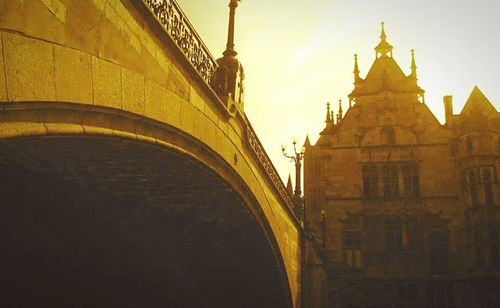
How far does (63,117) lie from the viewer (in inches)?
165

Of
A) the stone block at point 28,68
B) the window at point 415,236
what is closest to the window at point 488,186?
the window at point 415,236

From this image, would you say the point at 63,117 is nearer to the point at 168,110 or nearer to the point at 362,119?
the point at 168,110

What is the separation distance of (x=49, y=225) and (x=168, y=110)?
653 cm

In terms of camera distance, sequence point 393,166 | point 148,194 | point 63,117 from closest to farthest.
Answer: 1. point 63,117
2. point 148,194
3. point 393,166

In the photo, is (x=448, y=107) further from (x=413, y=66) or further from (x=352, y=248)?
(x=352, y=248)

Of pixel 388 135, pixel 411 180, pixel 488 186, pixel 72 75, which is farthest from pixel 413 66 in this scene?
pixel 72 75

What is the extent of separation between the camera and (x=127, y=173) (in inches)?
341

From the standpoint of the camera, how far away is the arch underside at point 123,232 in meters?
7.89

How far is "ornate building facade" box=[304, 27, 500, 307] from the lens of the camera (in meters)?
24.7

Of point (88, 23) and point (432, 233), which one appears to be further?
point (432, 233)

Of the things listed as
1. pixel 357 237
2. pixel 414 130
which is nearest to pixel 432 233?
pixel 357 237

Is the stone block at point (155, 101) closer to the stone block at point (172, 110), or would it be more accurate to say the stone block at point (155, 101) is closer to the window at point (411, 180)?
the stone block at point (172, 110)

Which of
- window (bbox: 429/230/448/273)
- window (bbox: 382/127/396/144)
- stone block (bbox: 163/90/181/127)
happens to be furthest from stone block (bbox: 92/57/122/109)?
window (bbox: 382/127/396/144)

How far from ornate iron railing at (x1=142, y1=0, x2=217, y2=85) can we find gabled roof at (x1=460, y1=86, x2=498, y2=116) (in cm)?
2430
